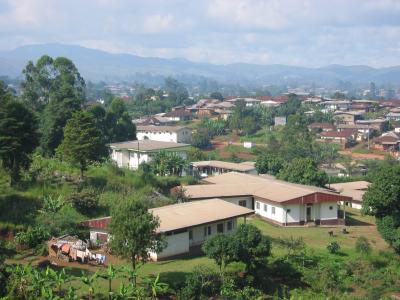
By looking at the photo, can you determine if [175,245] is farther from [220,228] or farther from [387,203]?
[387,203]

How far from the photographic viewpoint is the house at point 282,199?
27703 mm

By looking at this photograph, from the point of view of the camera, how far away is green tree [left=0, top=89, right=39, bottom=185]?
2352 cm

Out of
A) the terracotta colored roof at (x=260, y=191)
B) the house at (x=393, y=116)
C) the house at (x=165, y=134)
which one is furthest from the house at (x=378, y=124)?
the terracotta colored roof at (x=260, y=191)

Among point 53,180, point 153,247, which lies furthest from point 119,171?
point 153,247

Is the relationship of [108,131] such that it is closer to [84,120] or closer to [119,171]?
[119,171]

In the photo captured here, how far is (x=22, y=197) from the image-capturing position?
2405 centimetres

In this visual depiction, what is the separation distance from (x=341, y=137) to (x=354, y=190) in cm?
3430

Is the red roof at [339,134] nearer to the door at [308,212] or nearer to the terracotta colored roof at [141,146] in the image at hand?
the terracotta colored roof at [141,146]

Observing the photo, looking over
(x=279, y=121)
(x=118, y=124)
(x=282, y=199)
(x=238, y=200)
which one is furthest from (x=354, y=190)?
(x=279, y=121)

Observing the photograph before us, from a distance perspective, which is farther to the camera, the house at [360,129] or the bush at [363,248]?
the house at [360,129]

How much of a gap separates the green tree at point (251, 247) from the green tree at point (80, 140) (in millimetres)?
9785

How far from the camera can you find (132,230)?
55.8 feet

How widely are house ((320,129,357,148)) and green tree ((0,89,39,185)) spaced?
2045 inches

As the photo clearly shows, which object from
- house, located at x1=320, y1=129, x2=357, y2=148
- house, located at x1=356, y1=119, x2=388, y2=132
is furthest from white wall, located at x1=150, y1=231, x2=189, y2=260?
house, located at x1=356, y1=119, x2=388, y2=132
